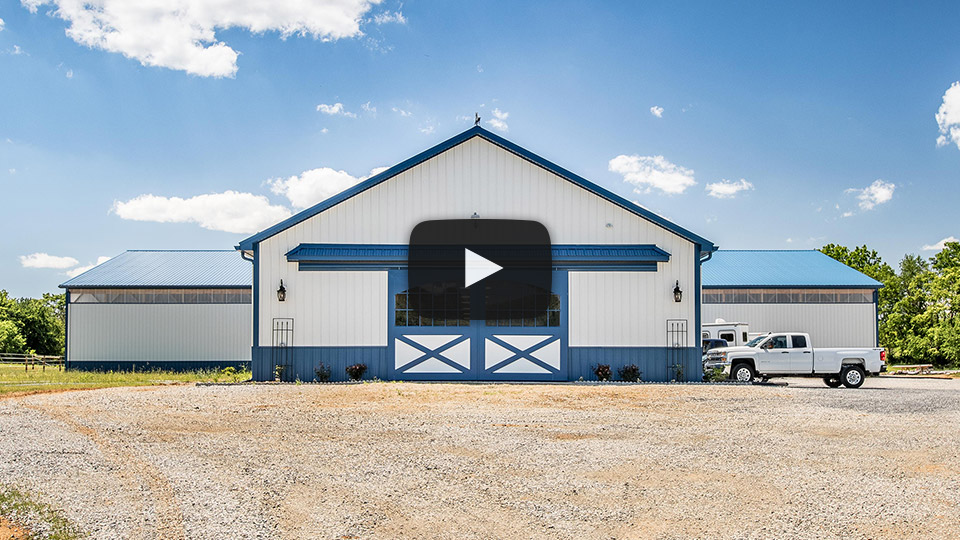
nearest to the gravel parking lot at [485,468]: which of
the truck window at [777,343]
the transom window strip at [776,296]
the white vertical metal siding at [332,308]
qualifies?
the white vertical metal siding at [332,308]

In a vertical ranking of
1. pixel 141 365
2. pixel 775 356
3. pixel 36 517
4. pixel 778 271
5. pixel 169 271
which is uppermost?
pixel 778 271

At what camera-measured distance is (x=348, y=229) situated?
2052 cm

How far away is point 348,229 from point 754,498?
15.0m

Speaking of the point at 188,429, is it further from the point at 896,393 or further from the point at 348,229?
the point at 896,393

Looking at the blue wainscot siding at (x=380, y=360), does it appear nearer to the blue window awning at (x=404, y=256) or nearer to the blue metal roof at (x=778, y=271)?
the blue window awning at (x=404, y=256)

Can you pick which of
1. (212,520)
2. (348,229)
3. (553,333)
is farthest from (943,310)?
(212,520)

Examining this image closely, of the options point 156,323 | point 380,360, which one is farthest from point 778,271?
point 156,323

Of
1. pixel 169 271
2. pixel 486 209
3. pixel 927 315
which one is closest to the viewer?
pixel 486 209

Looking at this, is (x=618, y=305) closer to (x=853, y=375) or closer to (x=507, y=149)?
(x=507, y=149)

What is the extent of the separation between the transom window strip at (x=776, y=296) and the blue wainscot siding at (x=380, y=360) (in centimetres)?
1200

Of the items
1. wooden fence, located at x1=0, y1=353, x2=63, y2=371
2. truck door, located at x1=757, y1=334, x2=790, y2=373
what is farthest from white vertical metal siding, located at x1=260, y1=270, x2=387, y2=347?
wooden fence, located at x1=0, y1=353, x2=63, y2=371

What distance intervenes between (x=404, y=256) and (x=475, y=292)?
7.06ft

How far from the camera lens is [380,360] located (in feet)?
65.8

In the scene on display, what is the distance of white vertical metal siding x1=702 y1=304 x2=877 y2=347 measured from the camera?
31.4 metres
